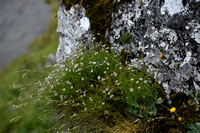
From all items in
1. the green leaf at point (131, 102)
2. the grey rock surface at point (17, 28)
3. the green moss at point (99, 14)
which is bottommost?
the green leaf at point (131, 102)

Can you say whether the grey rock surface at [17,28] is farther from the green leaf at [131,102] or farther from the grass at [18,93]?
the green leaf at [131,102]

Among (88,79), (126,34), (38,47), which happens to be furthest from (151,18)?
(38,47)

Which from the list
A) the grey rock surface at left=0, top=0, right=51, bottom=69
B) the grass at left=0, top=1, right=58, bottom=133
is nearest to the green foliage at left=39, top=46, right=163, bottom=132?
the grass at left=0, top=1, right=58, bottom=133

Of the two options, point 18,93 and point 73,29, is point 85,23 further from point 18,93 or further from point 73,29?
point 18,93

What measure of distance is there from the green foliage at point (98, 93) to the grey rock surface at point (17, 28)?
33.2 feet

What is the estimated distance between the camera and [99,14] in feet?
13.3

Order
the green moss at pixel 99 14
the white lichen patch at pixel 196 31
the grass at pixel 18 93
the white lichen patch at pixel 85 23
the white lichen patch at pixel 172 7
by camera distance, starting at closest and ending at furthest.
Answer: the white lichen patch at pixel 196 31 < the white lichen patch at pixel 172 7 < the grass at pixel 18 93 < the green moss at pixel 99 14 < the white lichen patch at pixel 85 23

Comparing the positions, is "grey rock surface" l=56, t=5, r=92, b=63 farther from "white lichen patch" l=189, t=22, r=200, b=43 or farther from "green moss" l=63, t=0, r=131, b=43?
"white lichen patch" l=189, t=22, r=200, b=43

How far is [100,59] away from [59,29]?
6.27 ft

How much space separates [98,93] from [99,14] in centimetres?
164

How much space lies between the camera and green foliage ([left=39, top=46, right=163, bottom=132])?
293 centimetres

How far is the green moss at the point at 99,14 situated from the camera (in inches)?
153

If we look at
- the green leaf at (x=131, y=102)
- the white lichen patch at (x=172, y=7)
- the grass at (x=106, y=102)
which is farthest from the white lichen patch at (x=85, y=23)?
the green leaf at (x=131, y=102)

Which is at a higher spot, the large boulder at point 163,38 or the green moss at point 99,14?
the green moss at point 99,14
